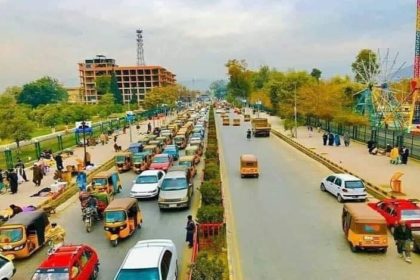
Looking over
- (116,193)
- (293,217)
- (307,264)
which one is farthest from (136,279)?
(116,193)

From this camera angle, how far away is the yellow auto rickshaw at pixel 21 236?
15652 millimetres

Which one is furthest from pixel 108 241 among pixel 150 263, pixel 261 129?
pixel 261 129

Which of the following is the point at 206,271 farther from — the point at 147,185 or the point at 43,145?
the point at 43,145

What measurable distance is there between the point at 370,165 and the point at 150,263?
2390 centimetres

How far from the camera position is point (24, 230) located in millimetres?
16000

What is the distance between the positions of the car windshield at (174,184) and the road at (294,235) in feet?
8.85

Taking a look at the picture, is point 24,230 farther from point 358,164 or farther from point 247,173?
point 358,164

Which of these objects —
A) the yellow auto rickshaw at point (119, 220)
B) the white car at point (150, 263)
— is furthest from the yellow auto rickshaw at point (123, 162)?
the white car at point (150, 263)

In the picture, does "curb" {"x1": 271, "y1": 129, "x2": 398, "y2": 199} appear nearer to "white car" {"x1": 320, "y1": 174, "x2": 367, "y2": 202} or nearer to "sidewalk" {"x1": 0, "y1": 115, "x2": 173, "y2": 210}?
"white car" {"x1": 320, "y1": 174, "x2": 367, "y2": 202}

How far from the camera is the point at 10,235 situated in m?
15.8

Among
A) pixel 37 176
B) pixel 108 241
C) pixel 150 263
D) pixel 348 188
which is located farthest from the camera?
pixel 37 176

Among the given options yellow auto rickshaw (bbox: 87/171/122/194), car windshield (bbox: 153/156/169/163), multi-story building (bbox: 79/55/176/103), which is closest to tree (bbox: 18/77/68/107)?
multi-story building (bbox: 79/55/176/103)

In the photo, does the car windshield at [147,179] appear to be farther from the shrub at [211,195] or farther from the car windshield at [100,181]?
the shrub at [211,195]

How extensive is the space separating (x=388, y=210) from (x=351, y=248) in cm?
331
